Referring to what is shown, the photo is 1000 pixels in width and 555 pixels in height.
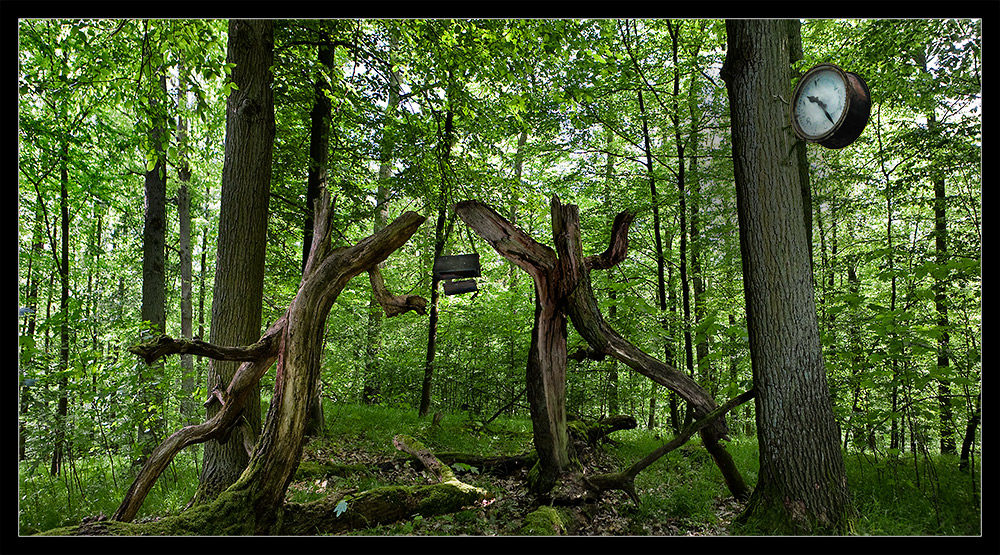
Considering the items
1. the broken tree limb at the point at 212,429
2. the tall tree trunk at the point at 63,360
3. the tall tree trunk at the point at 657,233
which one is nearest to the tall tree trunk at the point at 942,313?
the tall tree trunk at the point at 657,233

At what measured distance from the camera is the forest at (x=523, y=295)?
12.2 ft

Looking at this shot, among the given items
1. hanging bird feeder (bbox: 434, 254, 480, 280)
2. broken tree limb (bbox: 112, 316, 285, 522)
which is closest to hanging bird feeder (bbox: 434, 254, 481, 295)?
hanging bird feeder (bbox: 434, 254, 480, 280)

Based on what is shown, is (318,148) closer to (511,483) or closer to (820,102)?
(511,483)

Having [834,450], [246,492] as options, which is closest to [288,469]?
[246,492]

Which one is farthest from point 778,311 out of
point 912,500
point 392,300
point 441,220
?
point 441,220

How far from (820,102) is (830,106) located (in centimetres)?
9

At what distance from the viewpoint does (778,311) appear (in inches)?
145

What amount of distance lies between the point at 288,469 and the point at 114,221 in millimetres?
16624

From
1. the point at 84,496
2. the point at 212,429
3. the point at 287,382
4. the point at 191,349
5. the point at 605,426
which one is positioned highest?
the point at 191,349

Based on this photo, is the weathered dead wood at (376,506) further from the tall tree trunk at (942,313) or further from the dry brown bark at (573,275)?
the tall tree trunk at (942,313)

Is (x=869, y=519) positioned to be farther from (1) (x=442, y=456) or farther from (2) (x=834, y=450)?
(1) (x=442, y=456)

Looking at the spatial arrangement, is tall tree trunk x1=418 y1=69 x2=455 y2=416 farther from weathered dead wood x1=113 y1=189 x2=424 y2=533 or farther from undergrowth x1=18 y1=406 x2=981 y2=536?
weathered dead wood x1=113 y1=189 x2=424 y2=533

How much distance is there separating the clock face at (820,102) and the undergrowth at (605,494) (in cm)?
300
